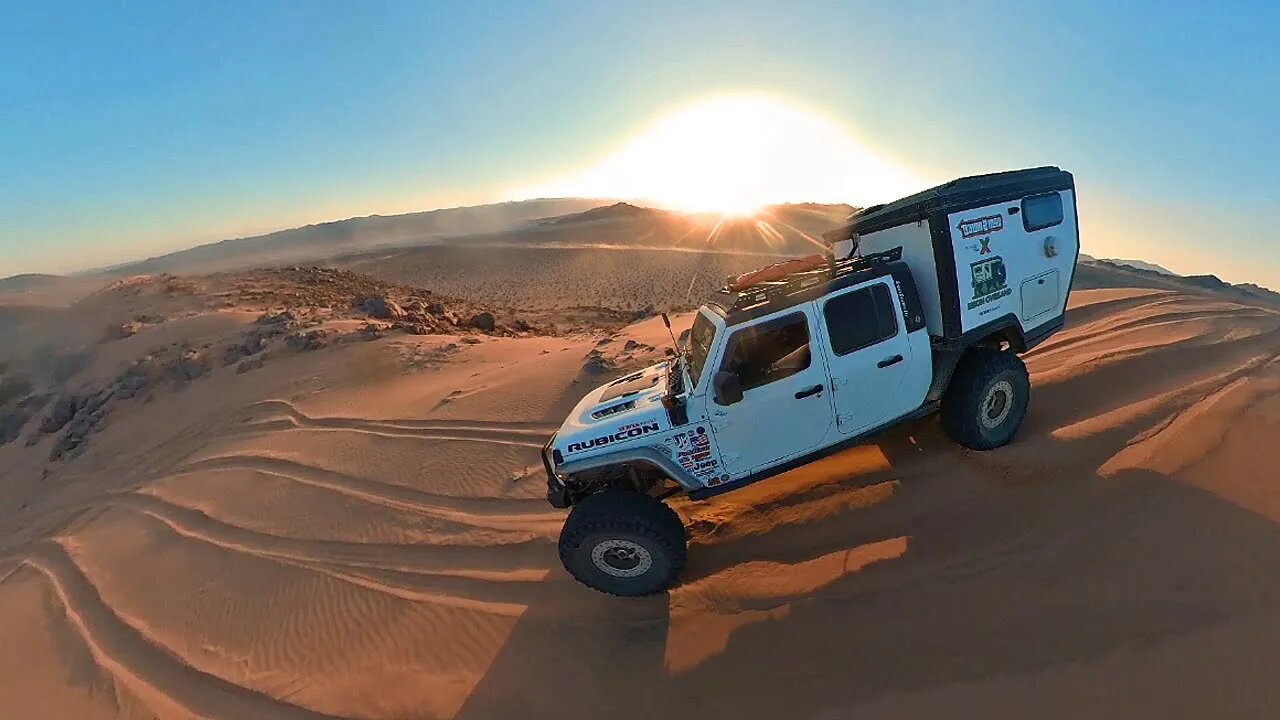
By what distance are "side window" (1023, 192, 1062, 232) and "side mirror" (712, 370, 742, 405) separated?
138 inches

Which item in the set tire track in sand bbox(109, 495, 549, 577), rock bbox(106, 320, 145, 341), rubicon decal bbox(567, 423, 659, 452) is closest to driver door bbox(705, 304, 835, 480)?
rubicon decal bbox(567, 423, 659, 452)

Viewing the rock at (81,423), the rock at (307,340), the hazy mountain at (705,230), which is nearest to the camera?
the rock at (81,423)

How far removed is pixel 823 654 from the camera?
170 inches

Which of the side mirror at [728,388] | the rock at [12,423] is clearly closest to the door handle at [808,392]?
the side mirror at [728,388]

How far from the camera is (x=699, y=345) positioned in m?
5.41

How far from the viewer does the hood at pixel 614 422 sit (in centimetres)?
502

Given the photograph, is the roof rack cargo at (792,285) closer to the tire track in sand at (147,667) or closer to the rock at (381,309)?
the tire track in sand at (147,667)

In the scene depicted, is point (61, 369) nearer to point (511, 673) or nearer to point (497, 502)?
point (497, 502)

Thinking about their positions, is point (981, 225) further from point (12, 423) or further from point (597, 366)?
point (12, 423)

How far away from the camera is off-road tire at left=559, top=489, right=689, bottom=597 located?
15.9ft

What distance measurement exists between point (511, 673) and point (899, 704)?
108 inches

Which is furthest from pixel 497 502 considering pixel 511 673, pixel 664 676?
pixel 664 676

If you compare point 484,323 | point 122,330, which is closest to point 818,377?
point 484,323

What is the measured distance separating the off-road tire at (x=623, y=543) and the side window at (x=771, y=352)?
4.15 feet
